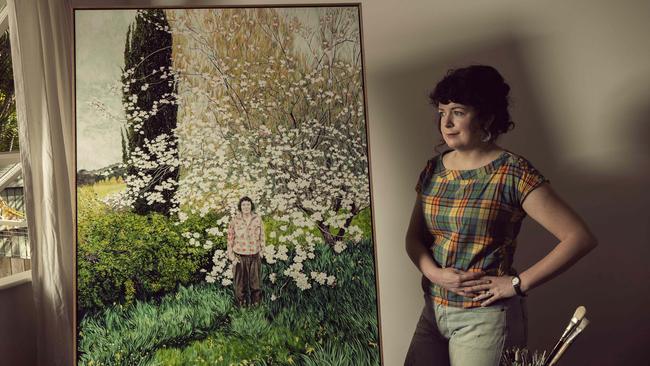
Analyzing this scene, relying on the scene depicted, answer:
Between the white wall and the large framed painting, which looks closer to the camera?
the large framed painting

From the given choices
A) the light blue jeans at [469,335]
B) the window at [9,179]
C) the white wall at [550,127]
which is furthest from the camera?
the white wall at [550,127]

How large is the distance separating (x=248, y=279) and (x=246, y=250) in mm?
118

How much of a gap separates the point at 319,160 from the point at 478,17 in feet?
3.73

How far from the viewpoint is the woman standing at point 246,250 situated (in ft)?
8.93

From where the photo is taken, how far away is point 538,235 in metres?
3.24

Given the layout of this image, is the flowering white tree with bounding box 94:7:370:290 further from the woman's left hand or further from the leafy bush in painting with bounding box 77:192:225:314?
the woman's left hand

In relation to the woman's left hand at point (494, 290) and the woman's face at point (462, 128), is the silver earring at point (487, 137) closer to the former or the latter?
the woman's face at point (462, 128)

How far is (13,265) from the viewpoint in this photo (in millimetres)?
2904

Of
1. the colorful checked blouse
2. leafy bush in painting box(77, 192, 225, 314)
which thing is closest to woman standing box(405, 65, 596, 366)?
the colorful checked blouse

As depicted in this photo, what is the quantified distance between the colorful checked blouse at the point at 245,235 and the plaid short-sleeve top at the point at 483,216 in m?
0.76

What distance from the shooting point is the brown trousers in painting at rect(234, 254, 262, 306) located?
2.72 meters

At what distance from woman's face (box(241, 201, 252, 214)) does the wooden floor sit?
0.94m

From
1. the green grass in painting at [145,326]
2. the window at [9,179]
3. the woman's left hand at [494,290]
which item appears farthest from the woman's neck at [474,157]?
the window at [9,179]

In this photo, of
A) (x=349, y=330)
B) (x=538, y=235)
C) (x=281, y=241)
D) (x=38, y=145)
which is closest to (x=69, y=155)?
(x=38, y=145)
